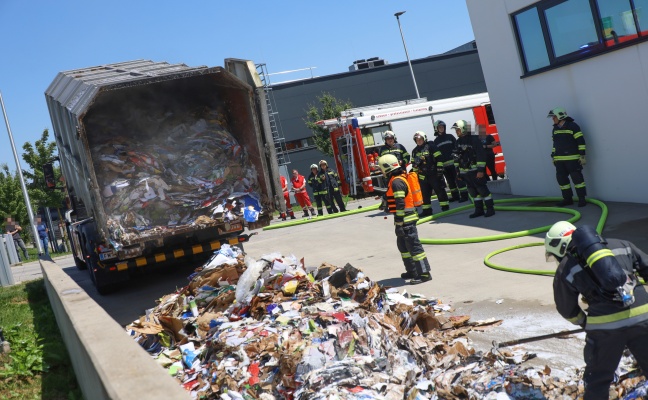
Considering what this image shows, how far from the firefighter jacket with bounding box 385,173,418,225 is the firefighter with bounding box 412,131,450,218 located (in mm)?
5862

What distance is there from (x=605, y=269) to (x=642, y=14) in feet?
A: 27.0

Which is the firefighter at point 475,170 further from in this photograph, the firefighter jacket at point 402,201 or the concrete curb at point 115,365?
the concrete curb at point 115,365

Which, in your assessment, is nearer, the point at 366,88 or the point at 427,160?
the point at 427,160

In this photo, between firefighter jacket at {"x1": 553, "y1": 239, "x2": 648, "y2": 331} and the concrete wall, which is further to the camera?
the concrete wall

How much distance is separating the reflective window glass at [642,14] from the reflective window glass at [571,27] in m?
0.92

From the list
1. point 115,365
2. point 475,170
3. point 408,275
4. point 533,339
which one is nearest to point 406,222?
point 408,275

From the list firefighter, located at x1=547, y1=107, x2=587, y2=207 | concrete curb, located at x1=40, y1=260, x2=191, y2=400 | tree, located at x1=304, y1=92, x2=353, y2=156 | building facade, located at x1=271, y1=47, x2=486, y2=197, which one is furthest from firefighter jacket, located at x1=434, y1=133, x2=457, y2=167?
building facade, located at x1=271, y1=47, x2=486, y2=197

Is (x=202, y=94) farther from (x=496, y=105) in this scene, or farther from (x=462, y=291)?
(x=496, y=105)

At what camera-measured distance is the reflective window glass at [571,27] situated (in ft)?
39.7

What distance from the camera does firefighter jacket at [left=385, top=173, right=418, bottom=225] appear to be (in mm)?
9414

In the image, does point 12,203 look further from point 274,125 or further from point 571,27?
point 571,27

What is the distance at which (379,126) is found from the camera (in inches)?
892

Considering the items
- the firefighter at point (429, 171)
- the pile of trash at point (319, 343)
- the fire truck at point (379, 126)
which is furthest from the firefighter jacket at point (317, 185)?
the pile of trash at point (319, 343)

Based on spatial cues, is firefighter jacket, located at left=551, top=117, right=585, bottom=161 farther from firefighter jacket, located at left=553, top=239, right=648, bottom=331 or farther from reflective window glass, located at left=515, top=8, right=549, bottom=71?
firefighter jacket, located at left=553, top=239, right=648, bottom=331
